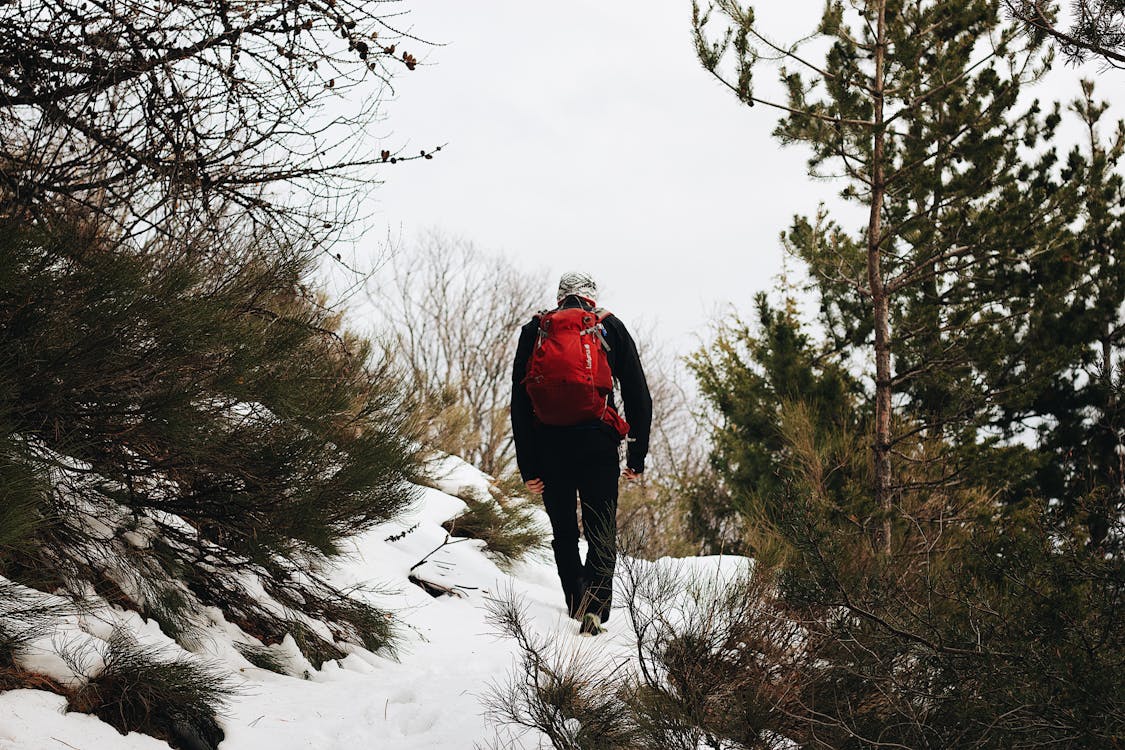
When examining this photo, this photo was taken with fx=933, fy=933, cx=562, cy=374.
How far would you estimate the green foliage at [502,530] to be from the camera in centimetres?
→ 638

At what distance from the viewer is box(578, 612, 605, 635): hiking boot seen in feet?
13.8

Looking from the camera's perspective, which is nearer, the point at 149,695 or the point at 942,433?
the point at 149,695

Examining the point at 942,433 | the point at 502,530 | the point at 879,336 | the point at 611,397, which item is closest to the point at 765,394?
the point at 942,433

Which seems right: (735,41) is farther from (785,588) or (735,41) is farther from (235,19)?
(785,588)

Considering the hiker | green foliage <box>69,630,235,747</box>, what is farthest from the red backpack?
green foliage <box>69,630,235,747</box>

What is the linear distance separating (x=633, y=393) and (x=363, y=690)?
1858 mm

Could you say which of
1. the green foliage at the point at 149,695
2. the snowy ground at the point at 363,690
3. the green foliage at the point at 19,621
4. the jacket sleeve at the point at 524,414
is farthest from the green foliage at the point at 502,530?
the green foliage at the point at 19,621

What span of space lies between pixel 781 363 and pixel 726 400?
1.03 meters

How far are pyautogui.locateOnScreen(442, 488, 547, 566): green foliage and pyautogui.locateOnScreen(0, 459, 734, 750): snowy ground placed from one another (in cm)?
103

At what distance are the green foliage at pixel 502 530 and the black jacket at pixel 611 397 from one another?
185cm

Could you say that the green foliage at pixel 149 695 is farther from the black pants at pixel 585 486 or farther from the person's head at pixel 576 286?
the person's head at pixel 576 286

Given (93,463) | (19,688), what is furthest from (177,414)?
(19,688)

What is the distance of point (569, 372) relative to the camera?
4.27 m

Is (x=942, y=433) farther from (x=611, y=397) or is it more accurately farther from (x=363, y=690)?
(x=363, y=690)
